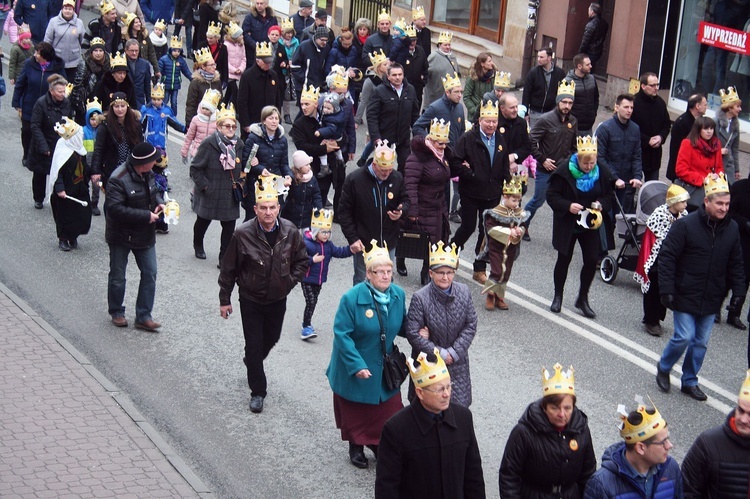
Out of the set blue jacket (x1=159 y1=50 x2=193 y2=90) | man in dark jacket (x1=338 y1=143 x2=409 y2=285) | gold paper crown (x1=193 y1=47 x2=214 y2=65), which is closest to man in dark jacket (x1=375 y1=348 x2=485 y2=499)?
man in dark jacket (x1=338 y1=143 x2=409 y2=285)

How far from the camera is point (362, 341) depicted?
8.91 meters

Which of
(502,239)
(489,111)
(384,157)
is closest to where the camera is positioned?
(384,157)

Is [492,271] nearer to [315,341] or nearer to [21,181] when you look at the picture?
[315,341]

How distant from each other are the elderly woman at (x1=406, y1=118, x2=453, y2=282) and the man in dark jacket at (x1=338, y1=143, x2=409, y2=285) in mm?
703

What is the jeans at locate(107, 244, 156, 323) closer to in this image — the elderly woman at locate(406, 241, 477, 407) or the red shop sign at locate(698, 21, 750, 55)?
the elderly woman at locate(406, 241, 477, 407)

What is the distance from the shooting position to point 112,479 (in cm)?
879

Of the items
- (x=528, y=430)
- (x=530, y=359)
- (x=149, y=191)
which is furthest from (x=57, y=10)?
(x=528, y=430)

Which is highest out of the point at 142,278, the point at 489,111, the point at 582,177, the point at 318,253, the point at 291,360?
the point at 489,111

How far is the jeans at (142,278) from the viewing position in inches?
456

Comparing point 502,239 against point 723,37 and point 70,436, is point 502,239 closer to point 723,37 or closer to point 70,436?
point 70,436

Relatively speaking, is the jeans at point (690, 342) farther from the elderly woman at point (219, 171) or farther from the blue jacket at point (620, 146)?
the elderly woman at point (219, 171)

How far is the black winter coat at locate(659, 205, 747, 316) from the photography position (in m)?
10.4

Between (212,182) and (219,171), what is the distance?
0.14 meters

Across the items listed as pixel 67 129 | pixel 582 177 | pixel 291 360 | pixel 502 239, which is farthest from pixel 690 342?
pixel 67 129
